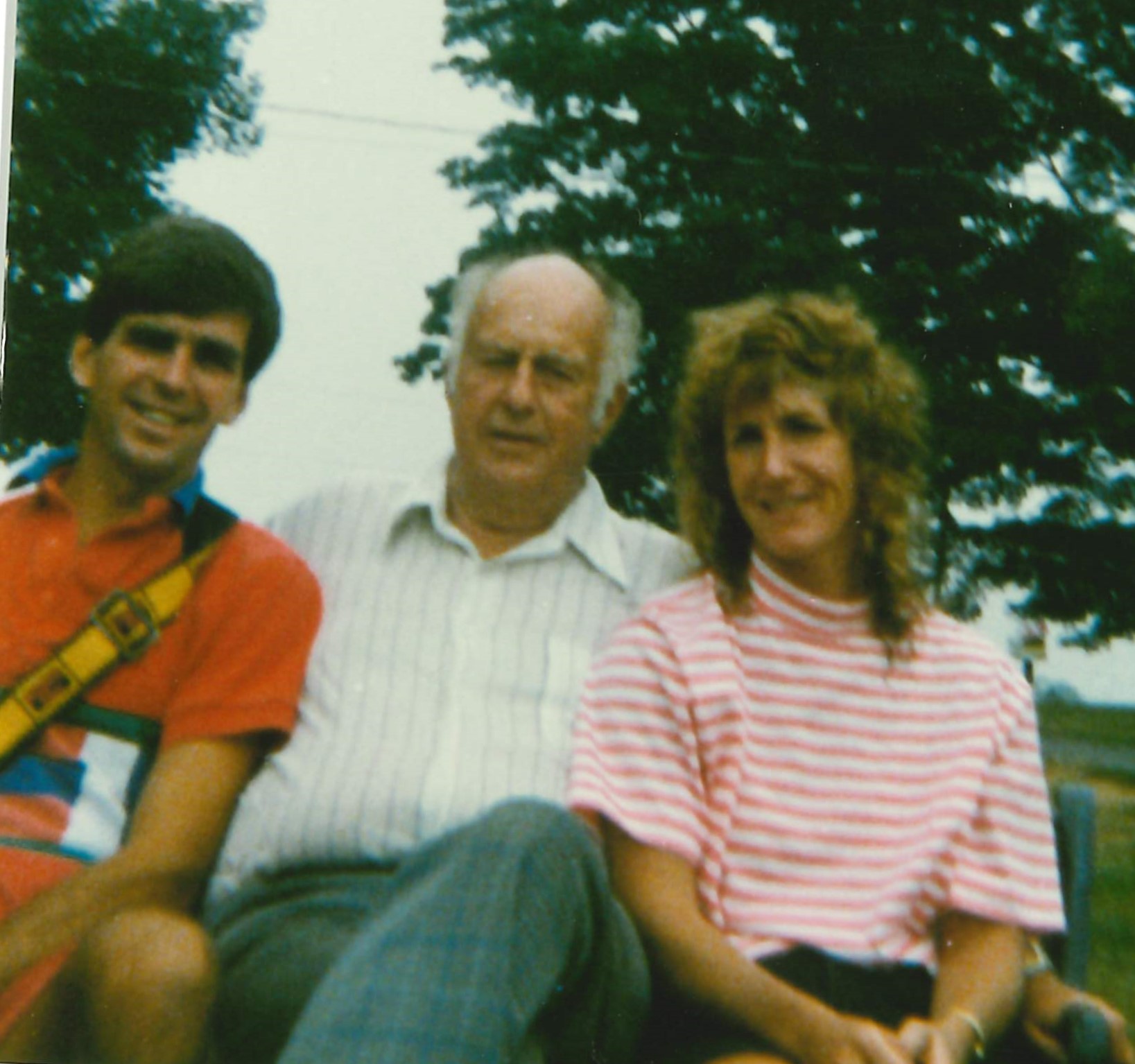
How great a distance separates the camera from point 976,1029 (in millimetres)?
1635

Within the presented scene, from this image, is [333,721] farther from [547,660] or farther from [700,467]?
[700,467]

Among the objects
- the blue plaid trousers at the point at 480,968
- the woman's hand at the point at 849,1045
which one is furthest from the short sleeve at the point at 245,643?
the woman's hand at the point at 849,1045

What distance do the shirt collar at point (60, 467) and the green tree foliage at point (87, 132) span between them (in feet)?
0.35

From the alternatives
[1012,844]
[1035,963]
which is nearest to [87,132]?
[1012,844]

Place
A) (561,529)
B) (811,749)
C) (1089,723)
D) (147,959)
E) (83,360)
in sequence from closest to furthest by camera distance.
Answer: (147,959) < (811,749) < (1089,723) < (83,360) < (561,529)

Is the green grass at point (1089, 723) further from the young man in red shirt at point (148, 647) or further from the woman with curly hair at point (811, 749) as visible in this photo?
the young man in red shirt at point (148, 647)

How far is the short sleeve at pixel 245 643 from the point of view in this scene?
5.91ft

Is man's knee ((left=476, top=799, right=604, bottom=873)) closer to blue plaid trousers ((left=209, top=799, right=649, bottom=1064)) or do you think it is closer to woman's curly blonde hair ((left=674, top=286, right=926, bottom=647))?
blue plaid trousers ((left=209, top=799, right=649, bottom=1064))

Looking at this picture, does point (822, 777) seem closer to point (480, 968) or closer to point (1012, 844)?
point (1012, 844)

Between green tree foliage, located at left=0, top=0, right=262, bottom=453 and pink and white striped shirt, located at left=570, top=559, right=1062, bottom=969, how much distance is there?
0.99 m

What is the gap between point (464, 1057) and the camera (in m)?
1.29

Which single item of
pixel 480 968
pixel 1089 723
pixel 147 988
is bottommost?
pixel 147 988

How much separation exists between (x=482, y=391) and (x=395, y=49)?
1.75ft

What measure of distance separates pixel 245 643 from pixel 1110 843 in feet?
3.96
